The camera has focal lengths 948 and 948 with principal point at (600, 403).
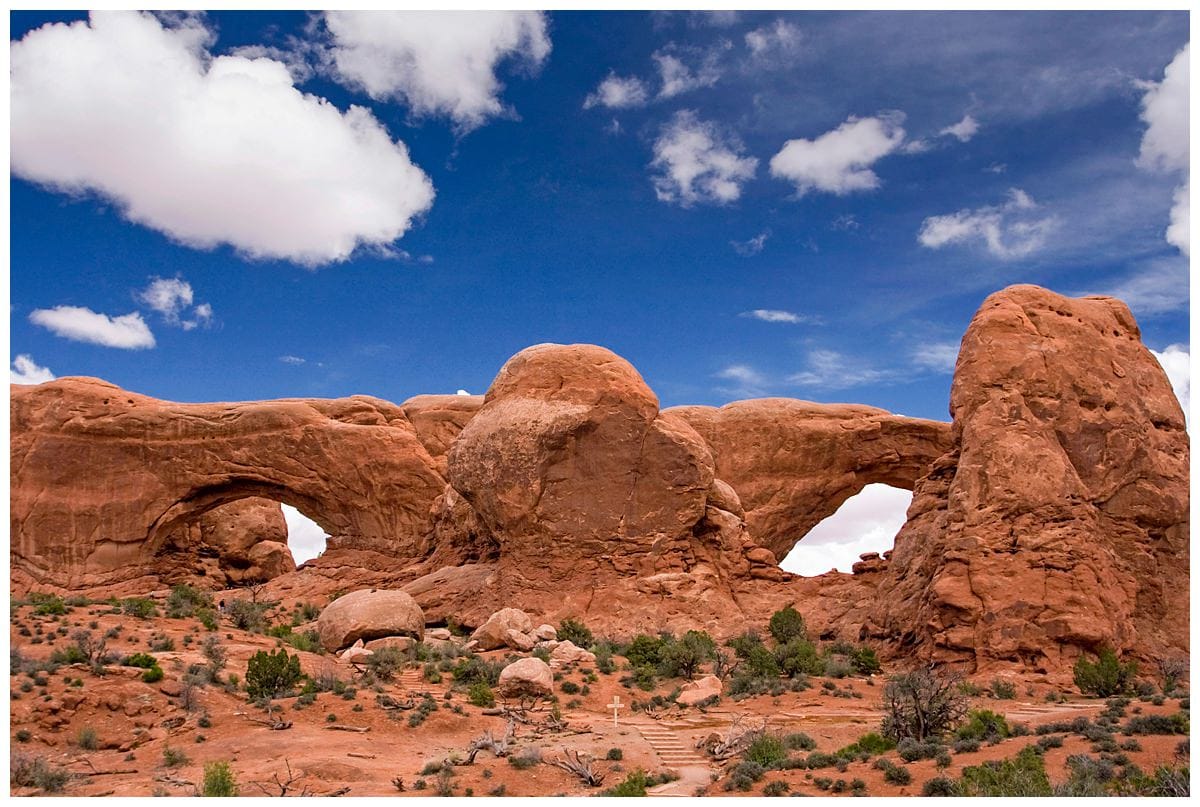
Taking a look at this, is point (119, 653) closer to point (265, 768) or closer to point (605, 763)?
point (265, 768)

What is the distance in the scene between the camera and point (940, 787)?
9797mm

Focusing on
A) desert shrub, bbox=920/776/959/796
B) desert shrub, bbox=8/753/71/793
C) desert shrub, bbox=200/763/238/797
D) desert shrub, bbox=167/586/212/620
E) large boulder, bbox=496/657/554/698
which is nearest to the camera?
desert shrub, bbox=920/776/959/796

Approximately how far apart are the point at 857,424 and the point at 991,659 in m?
16.8

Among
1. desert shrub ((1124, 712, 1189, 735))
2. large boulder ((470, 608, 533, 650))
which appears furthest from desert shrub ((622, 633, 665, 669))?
desert shrub ((1124, 712, 1189, 735))

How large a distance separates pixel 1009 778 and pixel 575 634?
13.9 m

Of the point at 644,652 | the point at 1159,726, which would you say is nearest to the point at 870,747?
the point at 1159,726

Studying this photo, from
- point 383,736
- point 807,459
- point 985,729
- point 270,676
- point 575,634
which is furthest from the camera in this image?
point 807,459

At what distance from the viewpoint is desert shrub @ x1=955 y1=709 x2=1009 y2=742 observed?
12.3 m

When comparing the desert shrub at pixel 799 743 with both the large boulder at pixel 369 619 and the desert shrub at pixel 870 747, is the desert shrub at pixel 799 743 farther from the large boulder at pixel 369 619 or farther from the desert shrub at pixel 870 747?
the large boulder at pixel 369 619

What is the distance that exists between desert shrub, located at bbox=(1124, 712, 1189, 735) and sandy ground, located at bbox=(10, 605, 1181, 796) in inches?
10.9

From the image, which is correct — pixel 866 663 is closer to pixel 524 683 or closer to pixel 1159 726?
pixel 524 683

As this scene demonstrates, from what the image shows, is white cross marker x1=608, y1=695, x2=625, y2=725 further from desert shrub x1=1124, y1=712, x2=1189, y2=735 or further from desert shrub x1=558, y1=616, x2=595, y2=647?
desert shrub x1=1124, y1=712, x2=1189, y2=735

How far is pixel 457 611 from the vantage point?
24.9 m

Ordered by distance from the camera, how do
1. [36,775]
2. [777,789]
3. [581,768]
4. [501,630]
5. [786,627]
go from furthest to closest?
[786,627] → [501,630] → [581,768] → [36,775] → [777,789]
